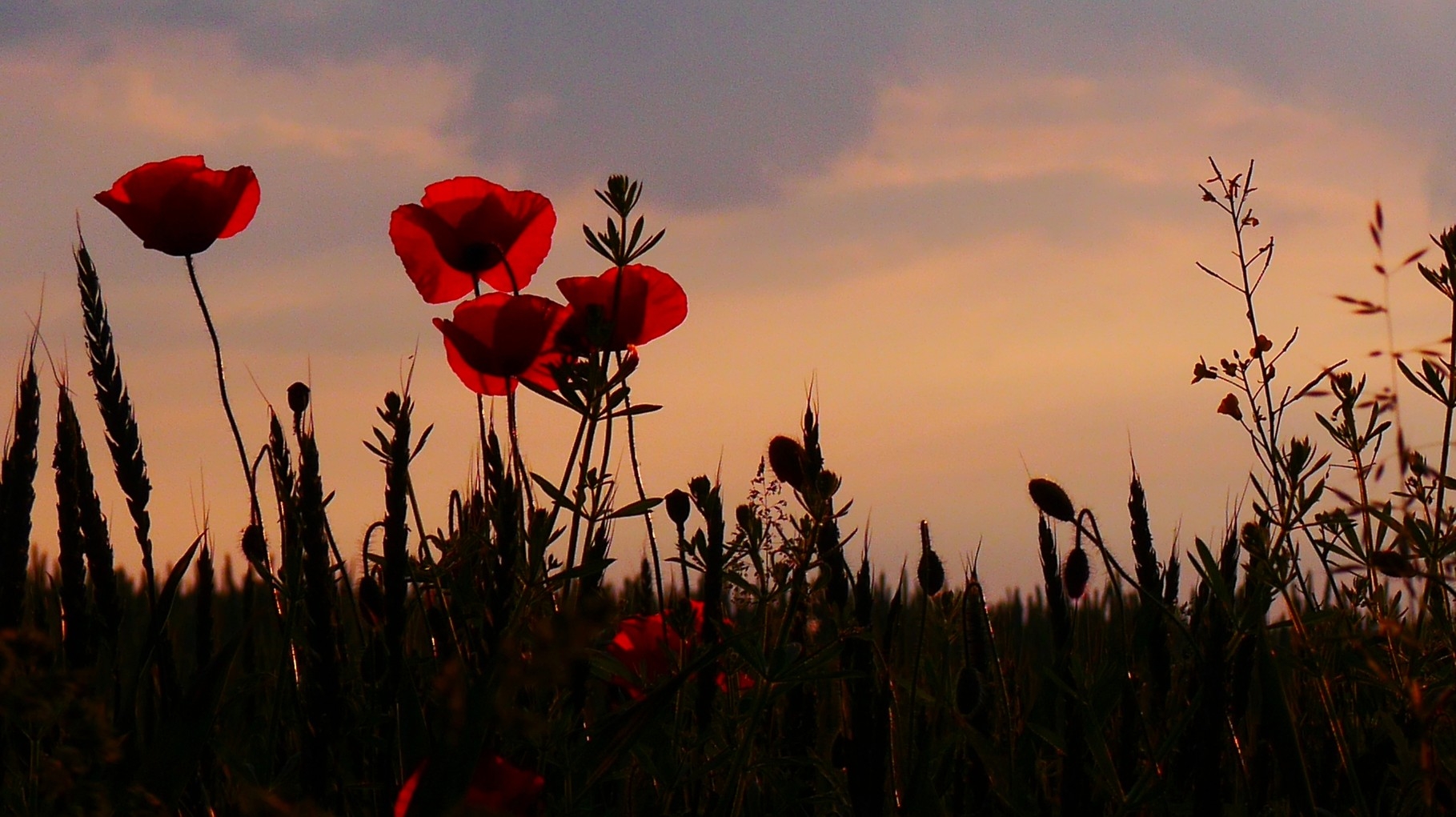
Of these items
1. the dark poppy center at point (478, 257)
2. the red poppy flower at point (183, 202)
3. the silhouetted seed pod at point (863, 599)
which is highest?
the red poppy flower at point (183, 202)

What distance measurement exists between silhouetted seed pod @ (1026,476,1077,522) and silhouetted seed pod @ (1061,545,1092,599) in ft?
0.78

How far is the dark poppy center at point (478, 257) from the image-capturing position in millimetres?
2814

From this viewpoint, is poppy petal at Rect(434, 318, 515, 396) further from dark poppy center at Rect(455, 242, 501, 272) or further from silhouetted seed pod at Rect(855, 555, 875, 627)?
silhouetted seed pod at Rect(855, 555, 875, 627)

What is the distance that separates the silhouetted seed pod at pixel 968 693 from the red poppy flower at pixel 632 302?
0.77m

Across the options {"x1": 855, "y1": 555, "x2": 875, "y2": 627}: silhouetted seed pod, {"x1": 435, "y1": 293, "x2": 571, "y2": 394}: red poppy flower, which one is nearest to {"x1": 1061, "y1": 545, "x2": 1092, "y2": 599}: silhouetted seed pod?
{"x1": 855, "y1": 555, "x2": 875, "y2": 627}: silhouetted seed pod

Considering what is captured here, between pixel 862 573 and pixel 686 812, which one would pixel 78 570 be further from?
pixel 862 573

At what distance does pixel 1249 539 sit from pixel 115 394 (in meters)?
1.86

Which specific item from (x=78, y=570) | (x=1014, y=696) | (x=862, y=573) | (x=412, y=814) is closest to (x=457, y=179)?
(x=78, y=570)

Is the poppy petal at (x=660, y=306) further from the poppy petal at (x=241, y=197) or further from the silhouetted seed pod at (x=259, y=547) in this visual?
the poppy petal at (x=241, y=197)

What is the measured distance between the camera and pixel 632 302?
2557 mm

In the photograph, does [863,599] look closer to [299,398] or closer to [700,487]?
[700,487]

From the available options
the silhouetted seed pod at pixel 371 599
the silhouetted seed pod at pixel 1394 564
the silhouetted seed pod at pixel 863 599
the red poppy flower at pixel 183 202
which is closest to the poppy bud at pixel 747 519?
the silhouetted seed pod at pixel 863 599

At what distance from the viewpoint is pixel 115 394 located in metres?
2.24

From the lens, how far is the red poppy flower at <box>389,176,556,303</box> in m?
2.83
